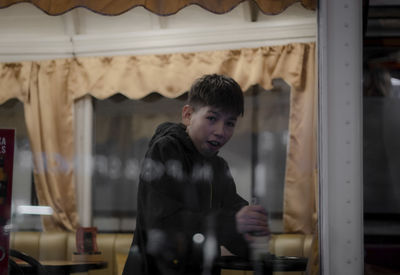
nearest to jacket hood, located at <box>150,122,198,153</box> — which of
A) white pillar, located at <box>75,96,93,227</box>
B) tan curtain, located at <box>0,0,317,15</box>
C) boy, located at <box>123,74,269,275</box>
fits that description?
boy, located at <box>123,74,269,275</box>

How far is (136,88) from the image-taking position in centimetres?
385

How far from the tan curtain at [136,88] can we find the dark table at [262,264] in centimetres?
38

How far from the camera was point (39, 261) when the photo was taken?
2.93m

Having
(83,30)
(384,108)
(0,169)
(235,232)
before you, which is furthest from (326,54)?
(83,30)

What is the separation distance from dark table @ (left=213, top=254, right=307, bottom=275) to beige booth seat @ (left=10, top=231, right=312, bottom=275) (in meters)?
0.04

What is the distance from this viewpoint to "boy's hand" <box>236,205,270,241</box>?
2.28 metres

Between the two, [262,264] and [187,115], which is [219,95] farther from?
[262,264]

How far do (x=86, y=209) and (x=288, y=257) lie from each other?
1716mm

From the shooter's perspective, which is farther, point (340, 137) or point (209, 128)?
point (209, 128)

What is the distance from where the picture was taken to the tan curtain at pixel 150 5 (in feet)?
7.30

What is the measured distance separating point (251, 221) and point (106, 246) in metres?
1.57

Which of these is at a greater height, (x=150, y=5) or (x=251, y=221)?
(x=150, y=5)

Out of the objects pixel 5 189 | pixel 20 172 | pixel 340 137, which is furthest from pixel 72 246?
pixel 340 137

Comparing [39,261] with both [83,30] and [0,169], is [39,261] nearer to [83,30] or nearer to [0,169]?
[0,169]
